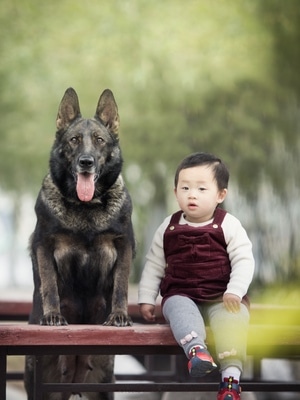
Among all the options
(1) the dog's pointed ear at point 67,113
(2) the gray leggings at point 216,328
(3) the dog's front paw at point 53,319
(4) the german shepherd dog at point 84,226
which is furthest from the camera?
(1) the dog's pointed ear at point 67,113

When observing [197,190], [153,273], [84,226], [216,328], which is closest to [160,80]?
[84,226]

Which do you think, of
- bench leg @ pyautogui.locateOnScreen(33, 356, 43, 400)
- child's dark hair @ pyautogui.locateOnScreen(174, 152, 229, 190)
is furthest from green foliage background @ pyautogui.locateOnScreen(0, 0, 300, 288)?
child's dark hair @ pyautogui.locateOnScreen(174, 152, 229, 190)

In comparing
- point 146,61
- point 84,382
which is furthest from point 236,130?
point 84,382

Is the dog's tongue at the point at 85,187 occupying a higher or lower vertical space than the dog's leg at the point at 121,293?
higher

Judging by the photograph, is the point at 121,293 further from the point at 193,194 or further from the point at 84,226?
the point at 193,194

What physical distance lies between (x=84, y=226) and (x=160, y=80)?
11.2 m

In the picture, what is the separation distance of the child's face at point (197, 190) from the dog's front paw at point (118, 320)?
19.4 inches

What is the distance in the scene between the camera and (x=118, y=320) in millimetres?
3922

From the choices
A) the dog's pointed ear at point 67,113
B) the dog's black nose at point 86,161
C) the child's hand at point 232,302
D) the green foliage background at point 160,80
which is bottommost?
the child's hand at point 232,302

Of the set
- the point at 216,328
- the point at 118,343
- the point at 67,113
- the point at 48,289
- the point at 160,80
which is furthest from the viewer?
the point at 160,80

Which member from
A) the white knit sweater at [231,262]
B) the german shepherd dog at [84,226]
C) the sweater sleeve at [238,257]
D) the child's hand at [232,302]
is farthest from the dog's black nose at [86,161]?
the child's hand at [232,302]

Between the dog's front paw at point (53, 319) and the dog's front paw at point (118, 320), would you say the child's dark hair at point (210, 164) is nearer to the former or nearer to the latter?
the dog's front paw at point (118, 320)

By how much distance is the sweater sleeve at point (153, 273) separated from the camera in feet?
13.0

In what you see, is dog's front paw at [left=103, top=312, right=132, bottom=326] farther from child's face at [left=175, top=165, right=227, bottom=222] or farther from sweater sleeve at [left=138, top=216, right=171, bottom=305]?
child's face at [left=175, top=165, right=227, bottom=222]
